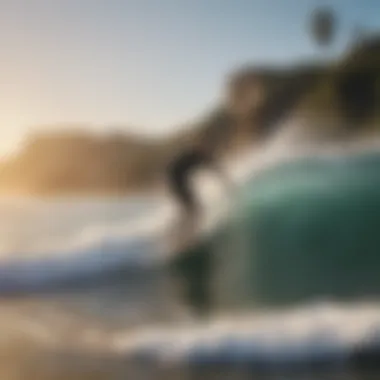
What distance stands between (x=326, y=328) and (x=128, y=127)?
43 centimetres

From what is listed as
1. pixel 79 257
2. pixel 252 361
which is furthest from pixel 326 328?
pixel 79 257

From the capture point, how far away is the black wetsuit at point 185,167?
117 cm

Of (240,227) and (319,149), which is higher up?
(319,149)

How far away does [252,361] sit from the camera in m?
1.11

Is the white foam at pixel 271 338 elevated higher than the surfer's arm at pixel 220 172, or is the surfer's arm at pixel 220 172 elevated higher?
the surfer's arm at pixel 220 172

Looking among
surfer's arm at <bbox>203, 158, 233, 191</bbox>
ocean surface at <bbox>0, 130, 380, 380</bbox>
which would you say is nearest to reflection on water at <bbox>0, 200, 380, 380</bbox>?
ocean surface at <bbox>0, 130, 380, 380</bbox>

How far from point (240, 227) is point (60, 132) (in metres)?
0.32

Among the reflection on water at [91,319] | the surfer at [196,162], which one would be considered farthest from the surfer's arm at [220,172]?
the reflection on water at [91,319]

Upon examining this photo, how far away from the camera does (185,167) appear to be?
118 centimetres

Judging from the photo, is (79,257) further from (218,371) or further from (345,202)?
(345,202)

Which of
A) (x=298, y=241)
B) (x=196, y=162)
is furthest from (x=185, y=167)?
(x=298, y=241)

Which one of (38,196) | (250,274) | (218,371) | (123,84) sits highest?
(123,84)

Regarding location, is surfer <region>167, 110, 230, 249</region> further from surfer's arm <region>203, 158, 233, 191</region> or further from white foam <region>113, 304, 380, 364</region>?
white foam <region>113, 304, 380, 364</region>

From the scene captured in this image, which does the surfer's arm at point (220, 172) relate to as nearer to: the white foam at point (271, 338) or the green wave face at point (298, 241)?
the green wave face at point (298, 241)
